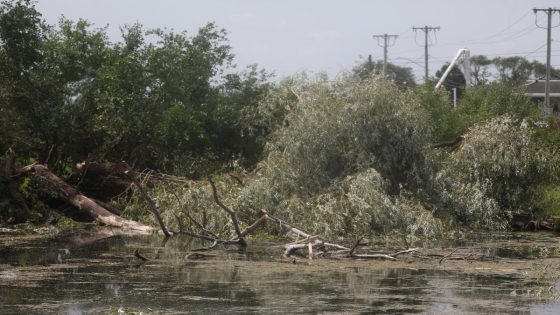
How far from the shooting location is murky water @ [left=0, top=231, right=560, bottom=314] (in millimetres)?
11117

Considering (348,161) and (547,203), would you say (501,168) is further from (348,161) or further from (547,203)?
(348,161)

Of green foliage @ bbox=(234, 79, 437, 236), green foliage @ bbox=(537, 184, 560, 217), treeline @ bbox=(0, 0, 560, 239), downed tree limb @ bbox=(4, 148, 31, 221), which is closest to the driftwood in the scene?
treeline @ bbox=(0, 0, 560, 239)

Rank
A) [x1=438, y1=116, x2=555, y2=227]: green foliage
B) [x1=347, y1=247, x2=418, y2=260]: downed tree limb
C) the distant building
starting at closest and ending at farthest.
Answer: [x1=347, y1=247, x2=418, y2=260]: downed tree limb → [x1=438, y1=116, x2=555, y2=227]: green foliage → the distant building

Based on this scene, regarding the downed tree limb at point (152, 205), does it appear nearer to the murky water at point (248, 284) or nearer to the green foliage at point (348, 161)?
the murky water at point (248, 284)

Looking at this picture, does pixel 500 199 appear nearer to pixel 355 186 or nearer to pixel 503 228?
pixel 503 228

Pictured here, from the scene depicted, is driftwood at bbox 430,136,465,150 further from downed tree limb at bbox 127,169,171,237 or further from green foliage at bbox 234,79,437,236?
downed tree limb at bbox 127,169,171,237

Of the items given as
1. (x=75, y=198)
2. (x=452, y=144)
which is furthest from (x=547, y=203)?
(x=75, y=198)

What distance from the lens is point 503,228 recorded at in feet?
71.2

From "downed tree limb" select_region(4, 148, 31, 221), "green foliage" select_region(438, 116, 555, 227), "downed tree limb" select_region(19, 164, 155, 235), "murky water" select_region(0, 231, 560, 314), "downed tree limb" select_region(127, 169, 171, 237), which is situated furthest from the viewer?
"green foliage" select_region(438, 116, 555, 227)

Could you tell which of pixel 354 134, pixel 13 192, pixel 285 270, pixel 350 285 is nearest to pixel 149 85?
pixel 13 192

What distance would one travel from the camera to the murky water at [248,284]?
11117mm

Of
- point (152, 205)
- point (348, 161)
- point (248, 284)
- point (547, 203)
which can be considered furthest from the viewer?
point (547, 203)

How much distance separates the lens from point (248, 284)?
1314 cm

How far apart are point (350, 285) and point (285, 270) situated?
1.77m
